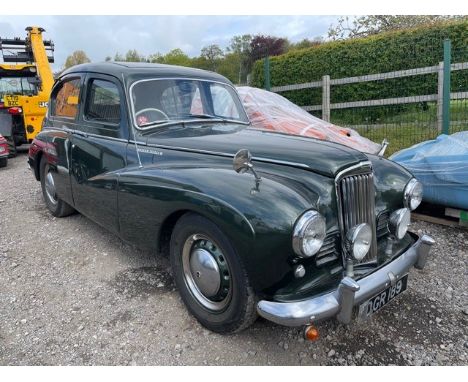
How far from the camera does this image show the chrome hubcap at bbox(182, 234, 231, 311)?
2.56 metres

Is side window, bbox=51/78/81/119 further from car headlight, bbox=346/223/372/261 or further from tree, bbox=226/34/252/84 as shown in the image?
tree, bbox=226/34/252/84

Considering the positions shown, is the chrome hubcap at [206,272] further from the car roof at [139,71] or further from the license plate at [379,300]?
the car roof at [139,71]

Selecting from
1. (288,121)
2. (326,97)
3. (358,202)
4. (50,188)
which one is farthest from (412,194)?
(326,97)

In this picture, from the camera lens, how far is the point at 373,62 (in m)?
9.41

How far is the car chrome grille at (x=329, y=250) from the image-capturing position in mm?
2443

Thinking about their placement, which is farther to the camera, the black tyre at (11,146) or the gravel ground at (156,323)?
the black tyre at (11,146)

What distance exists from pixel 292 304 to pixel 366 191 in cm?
100

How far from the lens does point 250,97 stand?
23.3ft

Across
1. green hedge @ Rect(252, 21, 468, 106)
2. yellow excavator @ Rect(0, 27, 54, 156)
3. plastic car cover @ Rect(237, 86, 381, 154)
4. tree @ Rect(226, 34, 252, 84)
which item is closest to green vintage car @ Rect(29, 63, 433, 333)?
plastic car cover @ Rect(237, 86, 381, 154)

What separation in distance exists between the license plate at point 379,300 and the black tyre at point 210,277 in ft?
2.15

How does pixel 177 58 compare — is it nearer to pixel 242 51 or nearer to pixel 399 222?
pixel 242 51

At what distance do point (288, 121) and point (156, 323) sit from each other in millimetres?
4437

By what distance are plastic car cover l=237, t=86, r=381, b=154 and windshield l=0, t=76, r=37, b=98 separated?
7.08 meters

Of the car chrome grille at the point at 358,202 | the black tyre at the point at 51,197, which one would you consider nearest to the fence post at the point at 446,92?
the car chrome grille at the point at 358,202
